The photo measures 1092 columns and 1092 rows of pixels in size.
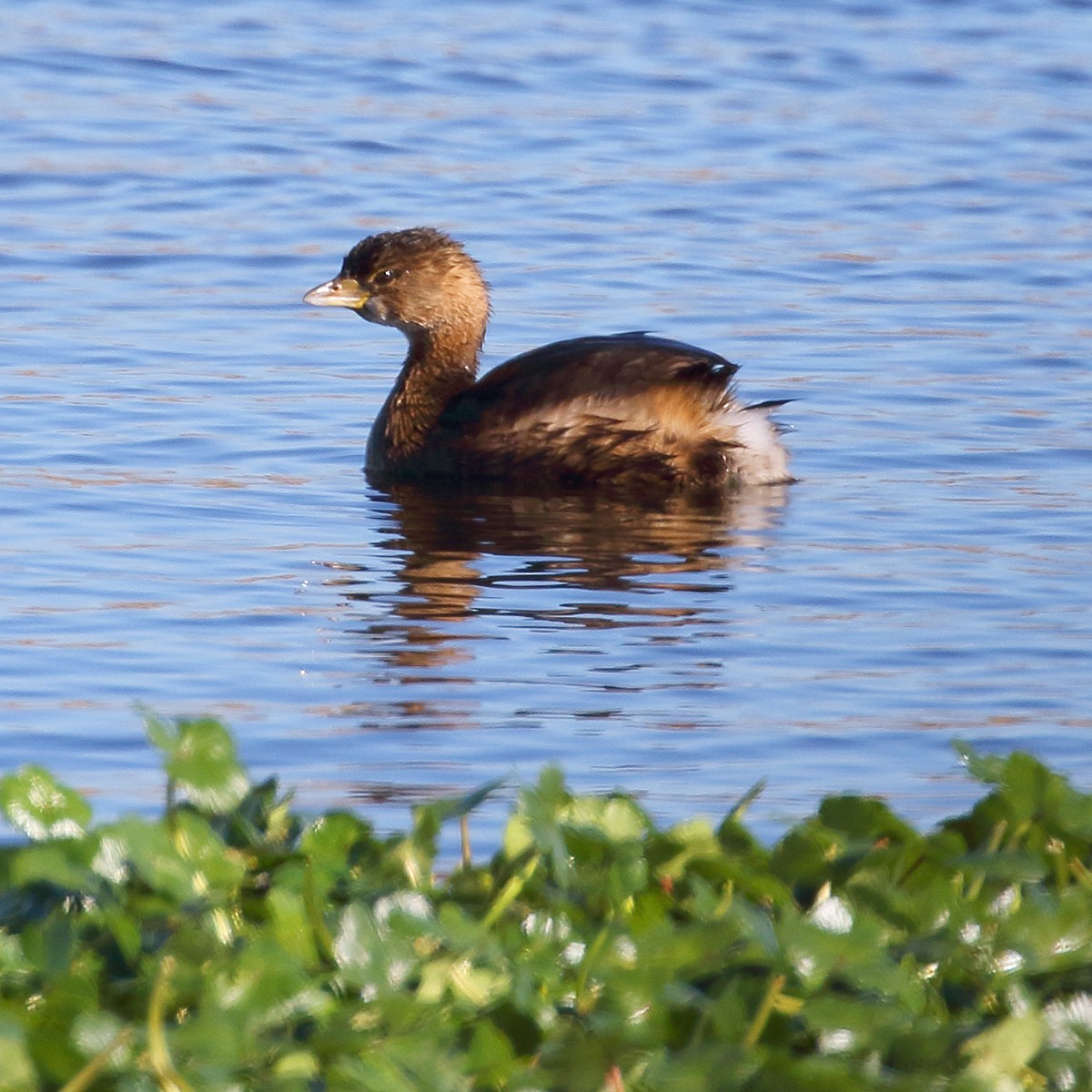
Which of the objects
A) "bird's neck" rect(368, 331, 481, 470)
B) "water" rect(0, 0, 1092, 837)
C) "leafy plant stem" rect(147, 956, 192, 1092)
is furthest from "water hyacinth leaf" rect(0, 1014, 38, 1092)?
"bird's neck" rect(368, 331, 481, 470)

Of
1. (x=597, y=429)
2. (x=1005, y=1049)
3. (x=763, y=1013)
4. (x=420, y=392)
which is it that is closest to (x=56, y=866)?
(x=763, y=1013)

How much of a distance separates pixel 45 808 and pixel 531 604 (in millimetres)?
3681

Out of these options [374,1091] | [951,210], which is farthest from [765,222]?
[374,1091]

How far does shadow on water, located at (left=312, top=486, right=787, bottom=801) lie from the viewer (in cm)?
623

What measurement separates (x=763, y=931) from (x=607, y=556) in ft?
15.4

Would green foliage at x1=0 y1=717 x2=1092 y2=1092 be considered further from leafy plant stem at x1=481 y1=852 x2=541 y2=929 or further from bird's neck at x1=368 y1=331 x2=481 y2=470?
bird's neck at x1=368 y1=331 x2=481 y2=470

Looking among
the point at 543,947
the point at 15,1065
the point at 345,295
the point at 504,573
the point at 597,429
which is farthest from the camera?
the point at 345,295

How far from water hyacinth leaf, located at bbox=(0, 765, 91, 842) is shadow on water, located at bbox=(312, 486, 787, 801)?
6.21 feet

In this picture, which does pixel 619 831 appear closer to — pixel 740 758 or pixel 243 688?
pixel 740 758

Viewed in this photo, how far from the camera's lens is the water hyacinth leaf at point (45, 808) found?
357cm

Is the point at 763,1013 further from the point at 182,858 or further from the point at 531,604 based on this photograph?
the point at 531,604

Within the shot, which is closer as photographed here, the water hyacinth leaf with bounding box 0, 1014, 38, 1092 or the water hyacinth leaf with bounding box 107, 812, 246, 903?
the water hyacinth leaf with bounding box 0, 1014, 38, 1092

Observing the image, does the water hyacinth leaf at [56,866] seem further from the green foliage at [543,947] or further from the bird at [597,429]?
the bird at [597,429]

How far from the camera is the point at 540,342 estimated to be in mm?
10945
